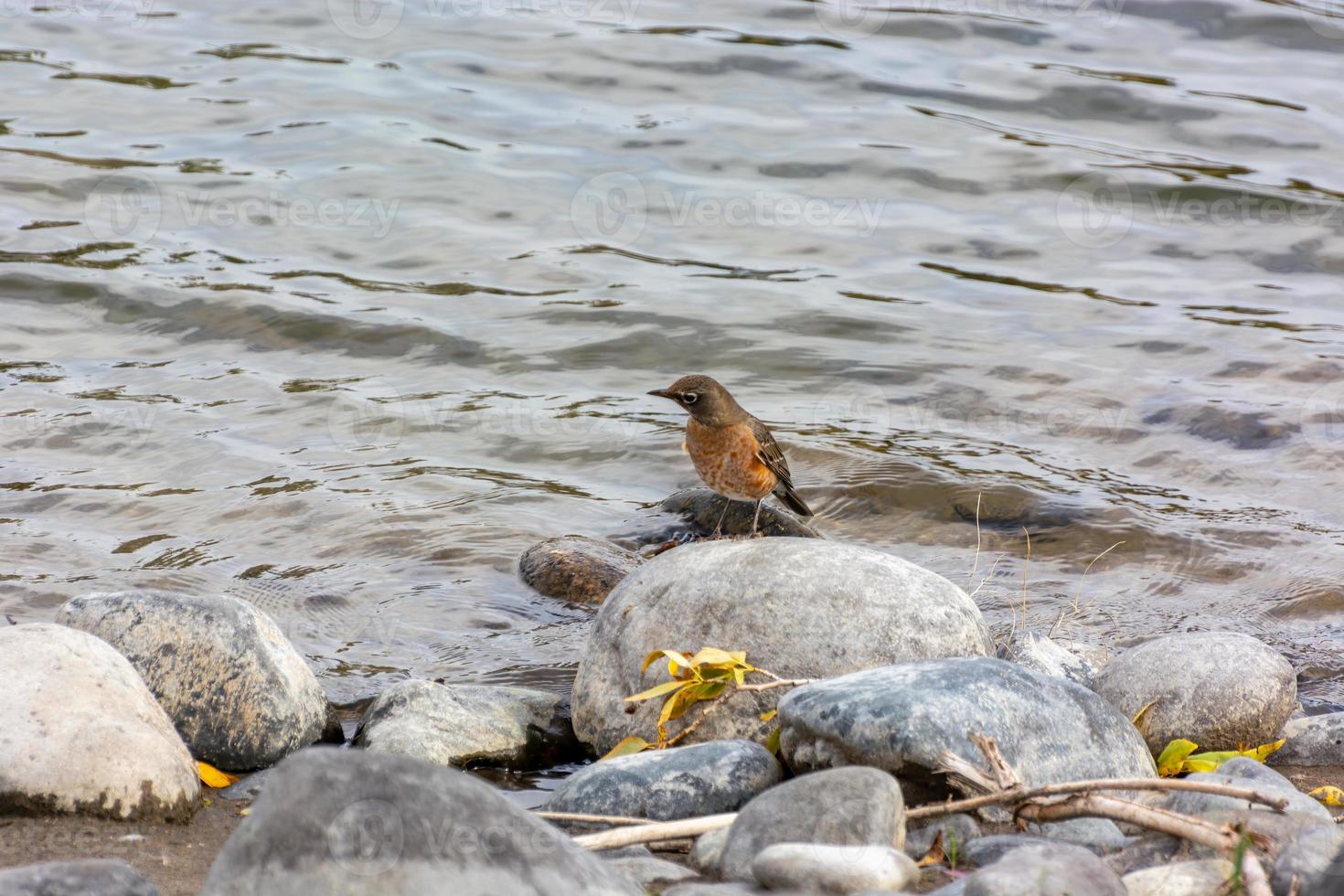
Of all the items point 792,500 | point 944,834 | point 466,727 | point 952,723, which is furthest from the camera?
point 792,500

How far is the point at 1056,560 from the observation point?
29.0 feet

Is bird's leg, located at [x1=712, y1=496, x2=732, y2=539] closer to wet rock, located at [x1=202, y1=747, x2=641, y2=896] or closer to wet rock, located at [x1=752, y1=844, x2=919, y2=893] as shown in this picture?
wet rock, located at [x1=752, y1=844, x2=919, y2=893]

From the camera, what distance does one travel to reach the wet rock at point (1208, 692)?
5859mm

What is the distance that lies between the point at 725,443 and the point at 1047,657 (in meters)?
2.49

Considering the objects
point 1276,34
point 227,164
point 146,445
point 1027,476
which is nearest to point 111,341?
point 146,445

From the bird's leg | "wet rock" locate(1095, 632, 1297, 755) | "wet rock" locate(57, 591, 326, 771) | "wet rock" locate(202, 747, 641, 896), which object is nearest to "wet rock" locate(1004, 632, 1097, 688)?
"wet rock" locate(1095, 632, 1297, 755)

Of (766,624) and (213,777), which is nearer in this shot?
(213,777)

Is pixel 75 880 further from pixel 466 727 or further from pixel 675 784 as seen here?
pixel 466 727

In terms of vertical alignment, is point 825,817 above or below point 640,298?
above

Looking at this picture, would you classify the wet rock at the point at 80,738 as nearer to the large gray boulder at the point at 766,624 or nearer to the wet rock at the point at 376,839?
the wet rock at the point at 376,839

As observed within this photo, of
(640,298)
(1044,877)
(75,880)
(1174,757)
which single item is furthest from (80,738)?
(640,298)

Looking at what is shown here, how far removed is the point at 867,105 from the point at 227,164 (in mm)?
7287

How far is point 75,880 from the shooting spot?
3.63 meters

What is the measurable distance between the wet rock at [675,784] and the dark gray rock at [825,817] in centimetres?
56
